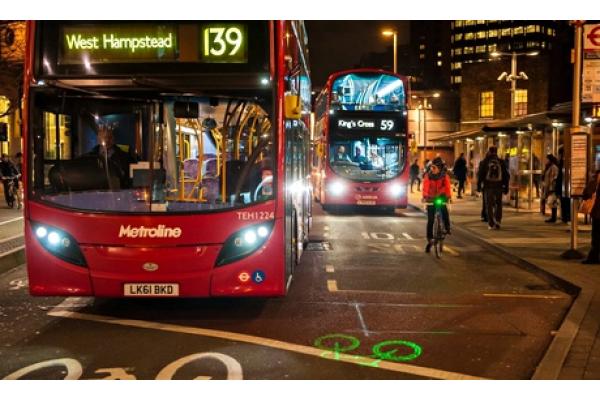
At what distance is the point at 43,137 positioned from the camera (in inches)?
283

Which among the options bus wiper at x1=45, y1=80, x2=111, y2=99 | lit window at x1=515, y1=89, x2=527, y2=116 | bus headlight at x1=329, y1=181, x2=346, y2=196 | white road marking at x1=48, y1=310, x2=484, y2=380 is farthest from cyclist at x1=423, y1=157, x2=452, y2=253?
lit window at x1=515, y1=89, x2=527, y2=116

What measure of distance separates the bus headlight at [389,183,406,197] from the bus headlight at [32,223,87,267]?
1421 centimetres

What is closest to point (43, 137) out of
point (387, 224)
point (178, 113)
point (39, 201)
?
point (39, 201)

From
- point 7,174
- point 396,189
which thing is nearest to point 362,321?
point 396,189

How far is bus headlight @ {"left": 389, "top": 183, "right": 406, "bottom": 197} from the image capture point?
20.5m

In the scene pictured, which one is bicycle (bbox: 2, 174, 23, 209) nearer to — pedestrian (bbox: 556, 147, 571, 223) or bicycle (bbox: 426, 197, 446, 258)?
bicycle (bbox: 426, 197, 446, 258)

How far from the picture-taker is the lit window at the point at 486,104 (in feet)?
148

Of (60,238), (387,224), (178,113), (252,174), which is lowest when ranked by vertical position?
(387,224)

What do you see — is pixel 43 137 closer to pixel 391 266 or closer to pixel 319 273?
pixel 319 273

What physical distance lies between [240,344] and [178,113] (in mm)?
2482

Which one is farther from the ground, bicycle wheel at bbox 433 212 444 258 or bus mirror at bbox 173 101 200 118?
bus mirror at bbox 173 101 200 118

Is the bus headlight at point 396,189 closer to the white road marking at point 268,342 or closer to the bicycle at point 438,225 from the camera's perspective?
the bicycle at point 438,225

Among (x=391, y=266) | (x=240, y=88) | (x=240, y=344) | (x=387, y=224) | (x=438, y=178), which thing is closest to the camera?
(x=240, y=344)

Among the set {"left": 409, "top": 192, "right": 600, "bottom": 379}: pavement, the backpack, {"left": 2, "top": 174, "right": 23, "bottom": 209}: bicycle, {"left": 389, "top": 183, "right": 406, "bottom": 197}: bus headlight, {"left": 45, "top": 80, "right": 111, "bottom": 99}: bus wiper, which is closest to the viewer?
{"left": 409, "top": 192, "right": 600, "bottom": 379}: pavement
